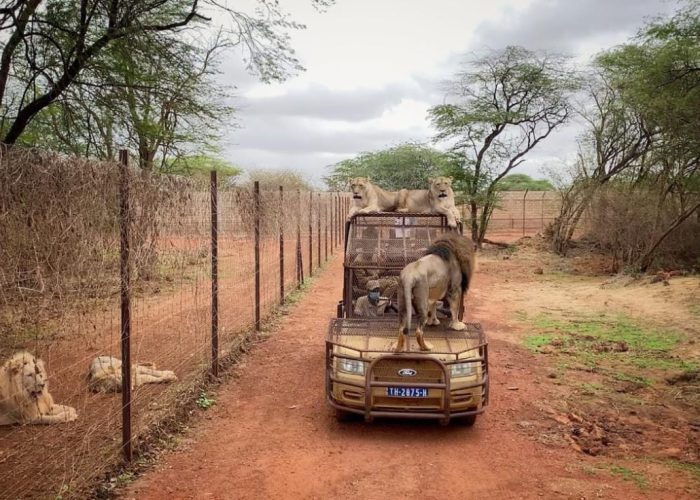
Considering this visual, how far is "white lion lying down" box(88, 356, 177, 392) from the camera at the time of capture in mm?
5755

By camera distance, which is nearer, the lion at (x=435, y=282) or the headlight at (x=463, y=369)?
the headlight at (x=463, y=369)

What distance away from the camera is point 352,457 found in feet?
17.2

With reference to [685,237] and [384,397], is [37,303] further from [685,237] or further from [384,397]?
[685,237]

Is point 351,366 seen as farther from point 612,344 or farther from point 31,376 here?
point 612,344

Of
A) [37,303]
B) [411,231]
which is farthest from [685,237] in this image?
[37,303]

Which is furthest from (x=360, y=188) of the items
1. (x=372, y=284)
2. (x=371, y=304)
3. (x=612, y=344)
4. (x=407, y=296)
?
(x=612, y=344)

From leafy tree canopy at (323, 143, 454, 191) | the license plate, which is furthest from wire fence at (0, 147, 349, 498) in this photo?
leafy tree canopy at (323, 143, 454, 191)

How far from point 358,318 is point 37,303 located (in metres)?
3.69

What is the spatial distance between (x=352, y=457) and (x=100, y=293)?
2.48 metres

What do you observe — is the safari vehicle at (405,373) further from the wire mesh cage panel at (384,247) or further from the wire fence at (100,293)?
the wire fence at (100,293)

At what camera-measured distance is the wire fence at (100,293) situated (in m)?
3.81

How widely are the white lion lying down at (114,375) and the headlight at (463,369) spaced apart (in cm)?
295

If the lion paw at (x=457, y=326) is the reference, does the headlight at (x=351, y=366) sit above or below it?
below

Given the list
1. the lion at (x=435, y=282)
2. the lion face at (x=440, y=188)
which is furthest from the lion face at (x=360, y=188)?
the lion at (x=435, y=282)
